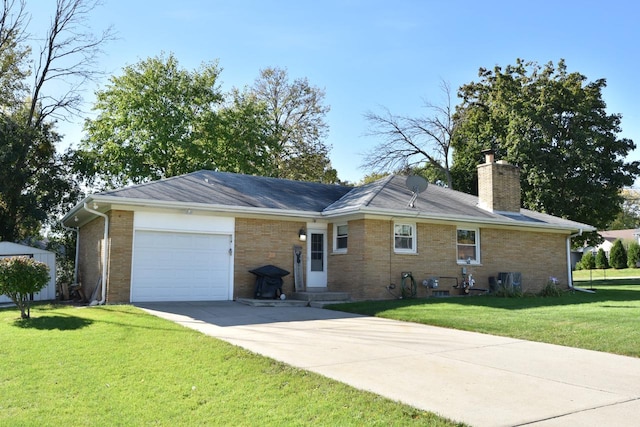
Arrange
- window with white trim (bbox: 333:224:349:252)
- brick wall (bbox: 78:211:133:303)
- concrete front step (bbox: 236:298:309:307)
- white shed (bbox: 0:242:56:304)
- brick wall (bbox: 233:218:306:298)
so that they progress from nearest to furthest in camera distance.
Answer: brick wall (bbox: 78:211:133:303)
concrete front step (bbox: 236:298:309:307)
brick wall (bbox: 233:218:306:298)
window with white trim (bbox: 333:224:349:252)
white shed (bbox: 0:242:56:304)

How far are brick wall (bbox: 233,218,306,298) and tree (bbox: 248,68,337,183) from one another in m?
21.4

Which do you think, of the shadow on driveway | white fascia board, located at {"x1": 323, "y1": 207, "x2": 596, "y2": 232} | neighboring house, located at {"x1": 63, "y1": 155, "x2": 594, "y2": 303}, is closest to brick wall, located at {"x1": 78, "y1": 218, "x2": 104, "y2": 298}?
neighboring house, located at {"x1": 63, "y1": 155, "x2": 594, "y2": 303}

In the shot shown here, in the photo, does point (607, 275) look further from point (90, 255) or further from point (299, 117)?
point (90, 255)

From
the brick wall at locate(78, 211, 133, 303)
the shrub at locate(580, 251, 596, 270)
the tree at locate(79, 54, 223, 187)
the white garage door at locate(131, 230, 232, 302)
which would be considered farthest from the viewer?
the shrub at locate(580, 251, 596, 270)

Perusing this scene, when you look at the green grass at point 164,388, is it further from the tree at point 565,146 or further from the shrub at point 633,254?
the shrub at point 633,254

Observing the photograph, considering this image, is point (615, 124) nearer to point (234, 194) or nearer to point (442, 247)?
point (442, 247)

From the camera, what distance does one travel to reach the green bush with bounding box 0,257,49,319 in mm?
11008

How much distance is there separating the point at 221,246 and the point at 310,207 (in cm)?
342

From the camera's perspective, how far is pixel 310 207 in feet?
57.0

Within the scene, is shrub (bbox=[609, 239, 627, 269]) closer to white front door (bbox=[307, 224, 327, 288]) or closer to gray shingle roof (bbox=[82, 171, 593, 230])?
gray shingle roof (bbox=[82, 171, 593, 230])

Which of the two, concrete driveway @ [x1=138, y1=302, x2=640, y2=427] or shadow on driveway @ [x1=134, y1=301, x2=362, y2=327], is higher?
shadow on driveway @ [x1=134, y1=301, x2=362, y2=327]

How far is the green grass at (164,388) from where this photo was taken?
4.88m

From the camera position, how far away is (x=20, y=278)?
36.4 ft

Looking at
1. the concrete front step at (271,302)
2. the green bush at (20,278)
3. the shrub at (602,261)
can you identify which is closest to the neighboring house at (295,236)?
the concrete front step at (271,302)
